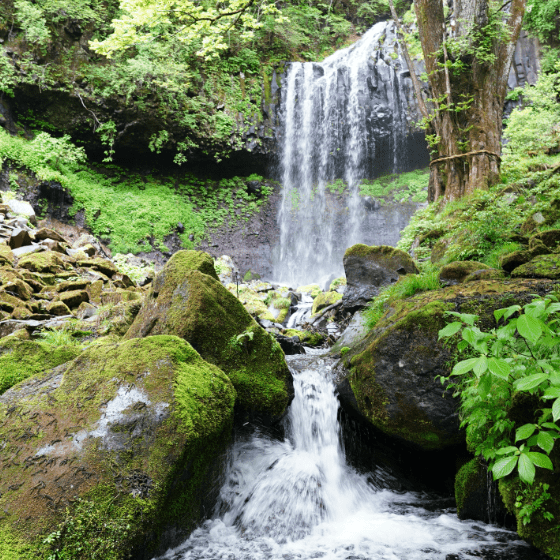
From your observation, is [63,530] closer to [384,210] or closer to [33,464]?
[33,464]

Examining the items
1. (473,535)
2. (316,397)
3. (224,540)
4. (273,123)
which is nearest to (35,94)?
(273,123)

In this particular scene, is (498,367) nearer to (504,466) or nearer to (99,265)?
(504,466)

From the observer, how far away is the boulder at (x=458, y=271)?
466 centimetres

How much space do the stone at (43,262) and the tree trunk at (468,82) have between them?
814 centimetres

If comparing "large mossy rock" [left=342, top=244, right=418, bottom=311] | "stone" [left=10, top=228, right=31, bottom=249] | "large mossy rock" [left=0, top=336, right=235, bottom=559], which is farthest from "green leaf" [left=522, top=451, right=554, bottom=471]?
"stone" [left=10, top=228, right=31, bottom=249]

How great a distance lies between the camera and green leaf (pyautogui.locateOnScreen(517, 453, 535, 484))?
1.62 metres

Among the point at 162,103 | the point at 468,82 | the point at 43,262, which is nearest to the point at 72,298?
the point at 43,262

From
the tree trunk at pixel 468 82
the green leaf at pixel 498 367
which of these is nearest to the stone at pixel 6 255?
the green leaf at pixel 498 367

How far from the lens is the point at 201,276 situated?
4.01m

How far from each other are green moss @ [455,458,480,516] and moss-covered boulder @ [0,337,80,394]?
359cm

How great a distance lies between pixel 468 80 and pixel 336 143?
1087cm

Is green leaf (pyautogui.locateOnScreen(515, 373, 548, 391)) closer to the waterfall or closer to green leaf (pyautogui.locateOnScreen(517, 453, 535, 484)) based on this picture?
green leaf (pyautogui.locateOnScreen(517, 453, 535, 484))

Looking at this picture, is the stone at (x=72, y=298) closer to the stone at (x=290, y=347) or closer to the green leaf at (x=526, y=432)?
the stone at (x=290, y=347)

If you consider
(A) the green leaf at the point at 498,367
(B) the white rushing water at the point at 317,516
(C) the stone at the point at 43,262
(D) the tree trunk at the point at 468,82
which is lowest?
(B) the white rushing water at the point at 317,516
